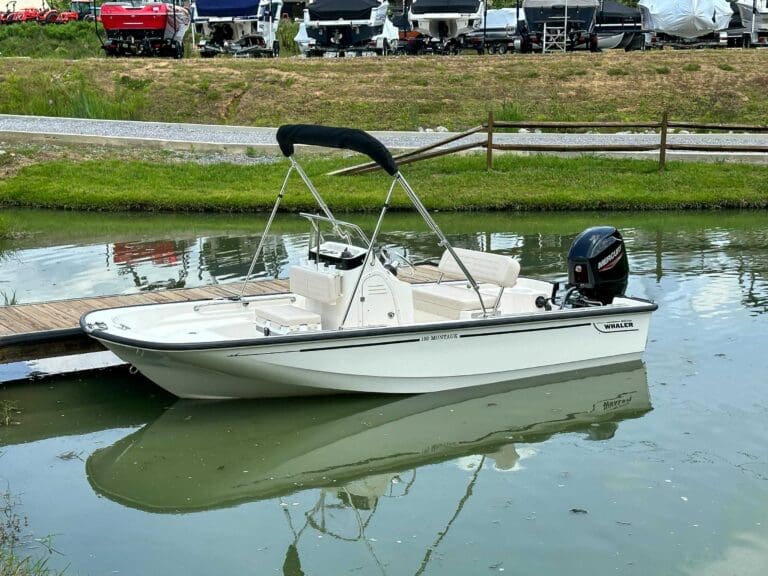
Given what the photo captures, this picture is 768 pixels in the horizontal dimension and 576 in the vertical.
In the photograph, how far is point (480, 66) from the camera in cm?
3284

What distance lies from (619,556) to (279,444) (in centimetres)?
331

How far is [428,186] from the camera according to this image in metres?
21.9

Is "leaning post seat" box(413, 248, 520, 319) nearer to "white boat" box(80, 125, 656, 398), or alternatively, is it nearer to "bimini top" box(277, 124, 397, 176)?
"white boat" box(80, 125, 656, 398)

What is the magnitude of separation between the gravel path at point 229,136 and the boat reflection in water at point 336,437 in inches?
571

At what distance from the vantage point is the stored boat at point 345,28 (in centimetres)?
3791

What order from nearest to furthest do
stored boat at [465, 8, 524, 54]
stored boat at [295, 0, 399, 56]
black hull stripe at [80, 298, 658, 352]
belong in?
black hull stripe at [80, 298, 658, 352]
stored boat at [295, 0, 399, 56]
stored boat at [465, 8, 524, 54]

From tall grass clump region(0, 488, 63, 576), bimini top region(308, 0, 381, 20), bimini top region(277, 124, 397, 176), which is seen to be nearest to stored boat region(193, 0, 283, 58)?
bimini top region(308, 0, 381, 20)

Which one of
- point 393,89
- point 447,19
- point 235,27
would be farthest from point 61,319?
point 447,19

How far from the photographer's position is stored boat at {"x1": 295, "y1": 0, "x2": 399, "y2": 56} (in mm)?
37906

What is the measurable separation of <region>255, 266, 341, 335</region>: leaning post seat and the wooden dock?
1527mm

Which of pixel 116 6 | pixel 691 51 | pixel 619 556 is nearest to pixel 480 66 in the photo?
pixel 691 51

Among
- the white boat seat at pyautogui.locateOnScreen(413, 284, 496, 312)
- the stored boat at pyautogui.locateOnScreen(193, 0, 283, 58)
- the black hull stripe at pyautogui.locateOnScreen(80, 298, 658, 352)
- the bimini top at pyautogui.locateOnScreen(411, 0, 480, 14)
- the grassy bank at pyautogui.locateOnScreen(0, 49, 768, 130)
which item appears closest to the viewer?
the black hull stripe at pyautogui.locateOnScreen(80, 298, 658, 352)


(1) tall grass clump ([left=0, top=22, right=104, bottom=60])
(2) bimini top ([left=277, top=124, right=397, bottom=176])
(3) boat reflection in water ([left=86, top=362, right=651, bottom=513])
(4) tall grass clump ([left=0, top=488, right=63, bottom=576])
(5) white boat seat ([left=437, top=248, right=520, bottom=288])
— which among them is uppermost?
(2) bimini top ([left=277, top=124, right=397, bottom=176])

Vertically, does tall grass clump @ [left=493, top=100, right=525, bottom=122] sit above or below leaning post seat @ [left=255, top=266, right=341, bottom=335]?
below
